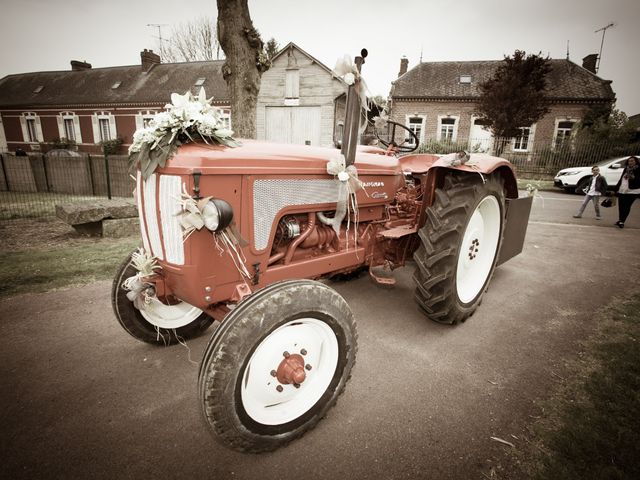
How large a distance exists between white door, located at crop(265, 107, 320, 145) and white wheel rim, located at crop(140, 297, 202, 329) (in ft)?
55.1

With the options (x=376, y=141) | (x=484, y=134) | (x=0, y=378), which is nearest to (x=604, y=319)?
(x=376, y=141)

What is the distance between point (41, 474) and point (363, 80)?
2.54m

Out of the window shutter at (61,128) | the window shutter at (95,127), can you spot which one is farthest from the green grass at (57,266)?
the window shutter at (61,128)

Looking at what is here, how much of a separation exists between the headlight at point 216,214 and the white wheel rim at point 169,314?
1.01 m

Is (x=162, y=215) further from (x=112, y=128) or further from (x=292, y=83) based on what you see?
(x=112, y=128)

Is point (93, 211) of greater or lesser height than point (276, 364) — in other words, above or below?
above

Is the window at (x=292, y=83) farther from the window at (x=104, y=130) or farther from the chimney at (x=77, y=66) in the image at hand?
the chimney at (x=77, y=66)

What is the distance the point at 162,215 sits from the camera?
5.59ft

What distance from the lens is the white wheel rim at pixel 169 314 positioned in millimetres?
2264

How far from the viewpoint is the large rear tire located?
2201mm

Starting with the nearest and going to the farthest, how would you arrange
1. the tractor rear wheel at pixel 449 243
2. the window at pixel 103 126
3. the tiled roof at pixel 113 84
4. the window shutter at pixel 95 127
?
the tractor rear wheel at pixel 449 243 < the tiled roof at pixel 113 84 < the window at pixel 103 126 < the window shutter at pixel 95 127

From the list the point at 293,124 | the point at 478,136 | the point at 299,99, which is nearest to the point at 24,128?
the point at 293,124

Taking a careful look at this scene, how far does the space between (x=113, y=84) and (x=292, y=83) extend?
15.6m

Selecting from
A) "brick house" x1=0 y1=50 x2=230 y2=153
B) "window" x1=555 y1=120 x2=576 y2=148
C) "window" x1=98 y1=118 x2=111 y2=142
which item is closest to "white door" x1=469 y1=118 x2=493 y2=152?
"window" x1=555 y1=120 x2=576 y2=148
